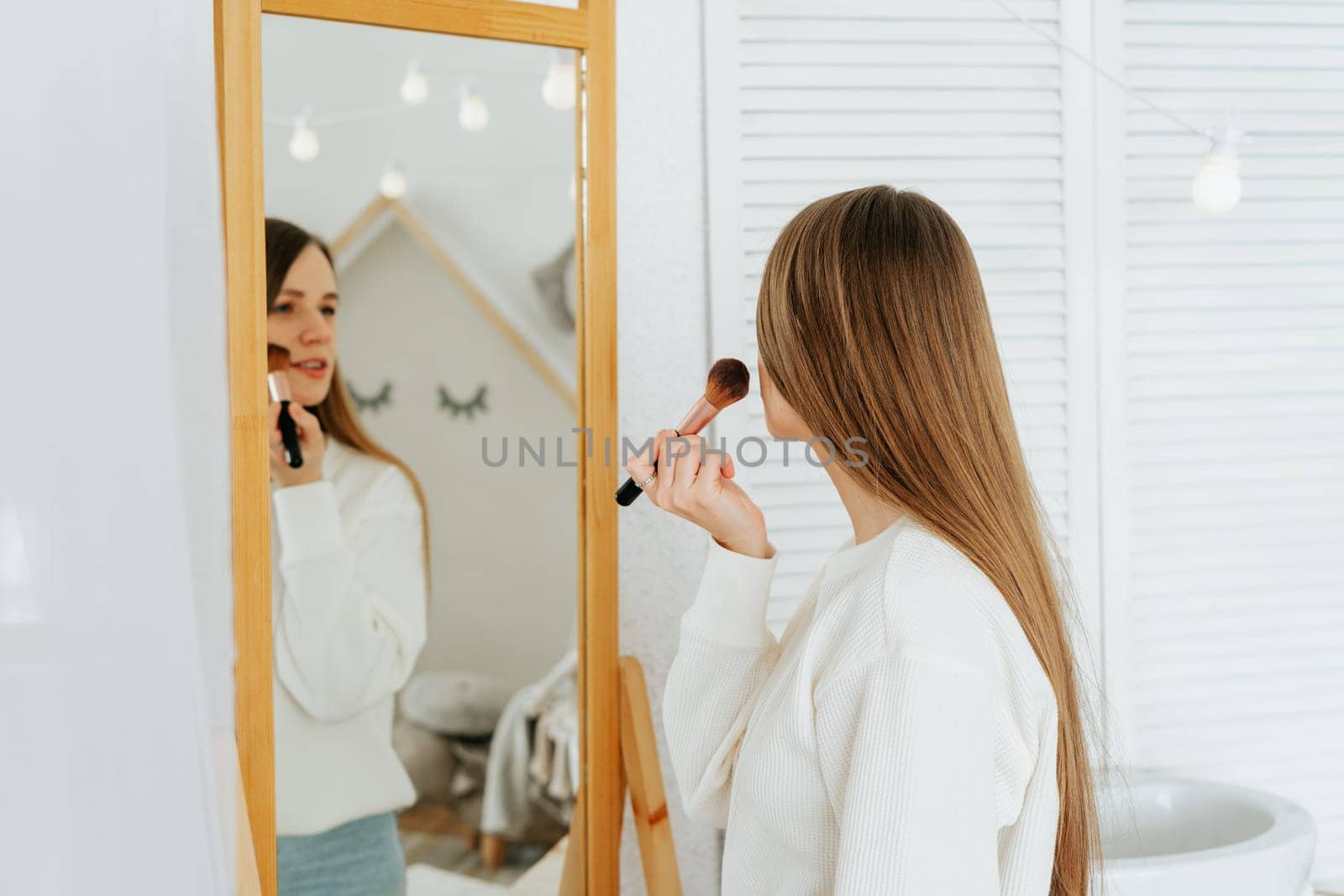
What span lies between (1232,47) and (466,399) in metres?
1.14

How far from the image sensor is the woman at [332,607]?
3.09 ft

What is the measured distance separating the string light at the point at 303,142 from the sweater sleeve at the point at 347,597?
0.30m

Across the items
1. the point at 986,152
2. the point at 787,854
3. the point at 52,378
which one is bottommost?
the point at 787,854

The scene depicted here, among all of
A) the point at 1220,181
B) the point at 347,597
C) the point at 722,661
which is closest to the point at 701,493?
the point at 722,661

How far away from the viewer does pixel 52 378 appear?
331 mm

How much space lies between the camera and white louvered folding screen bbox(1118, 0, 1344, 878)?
4.53ft

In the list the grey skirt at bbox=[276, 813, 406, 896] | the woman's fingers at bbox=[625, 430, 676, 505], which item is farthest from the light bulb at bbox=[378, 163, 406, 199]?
the grey skirt at bbox=[276, 813, 406, 896]

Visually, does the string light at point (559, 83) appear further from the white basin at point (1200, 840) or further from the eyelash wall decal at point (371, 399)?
the white basin at point (1200, 840)

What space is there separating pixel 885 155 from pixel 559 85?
45 cm

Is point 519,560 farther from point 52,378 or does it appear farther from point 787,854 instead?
point 52,378

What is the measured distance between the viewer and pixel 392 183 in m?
1.00

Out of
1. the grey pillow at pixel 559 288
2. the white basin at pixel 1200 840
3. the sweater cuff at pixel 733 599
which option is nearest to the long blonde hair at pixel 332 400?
the grey pillow at pixel 559 288

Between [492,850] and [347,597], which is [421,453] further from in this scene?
[492,850]

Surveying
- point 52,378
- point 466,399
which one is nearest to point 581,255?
point 466,399
